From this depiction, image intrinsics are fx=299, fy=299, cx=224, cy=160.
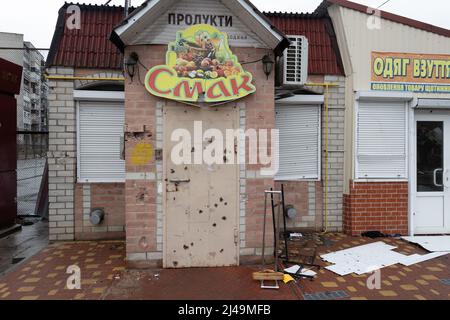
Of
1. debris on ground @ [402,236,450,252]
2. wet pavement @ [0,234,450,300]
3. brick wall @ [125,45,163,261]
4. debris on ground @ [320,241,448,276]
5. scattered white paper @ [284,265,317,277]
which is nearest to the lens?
wet pavement @ [0,234,450,300]

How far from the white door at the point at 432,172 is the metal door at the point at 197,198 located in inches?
168

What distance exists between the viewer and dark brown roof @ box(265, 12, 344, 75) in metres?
6.25

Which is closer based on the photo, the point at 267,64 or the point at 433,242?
the point at 267,64

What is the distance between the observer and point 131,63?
4.33 metres

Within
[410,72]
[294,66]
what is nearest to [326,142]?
[294,66]

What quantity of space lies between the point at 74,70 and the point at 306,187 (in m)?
5.21

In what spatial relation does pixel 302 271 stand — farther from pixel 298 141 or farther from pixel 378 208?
pixel 298 141

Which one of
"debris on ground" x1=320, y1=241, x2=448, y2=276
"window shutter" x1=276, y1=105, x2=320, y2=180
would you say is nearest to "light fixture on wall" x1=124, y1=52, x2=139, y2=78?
"window shutter" x1=276, y1=105, x2=320, y2=180

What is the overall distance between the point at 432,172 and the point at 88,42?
7557 millimetres

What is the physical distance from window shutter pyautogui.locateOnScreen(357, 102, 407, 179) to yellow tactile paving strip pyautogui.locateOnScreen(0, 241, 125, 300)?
197 inches

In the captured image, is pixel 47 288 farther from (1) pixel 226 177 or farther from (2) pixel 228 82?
(2) pixel 228 82

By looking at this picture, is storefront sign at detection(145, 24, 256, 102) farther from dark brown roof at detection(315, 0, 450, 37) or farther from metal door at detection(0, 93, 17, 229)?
metal door at detection(0, 93, 17, 229)

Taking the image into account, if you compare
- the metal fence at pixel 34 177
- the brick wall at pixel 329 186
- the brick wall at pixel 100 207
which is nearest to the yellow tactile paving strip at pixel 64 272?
the brick wall at pixel 100 207

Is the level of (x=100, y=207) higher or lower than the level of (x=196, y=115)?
lower
